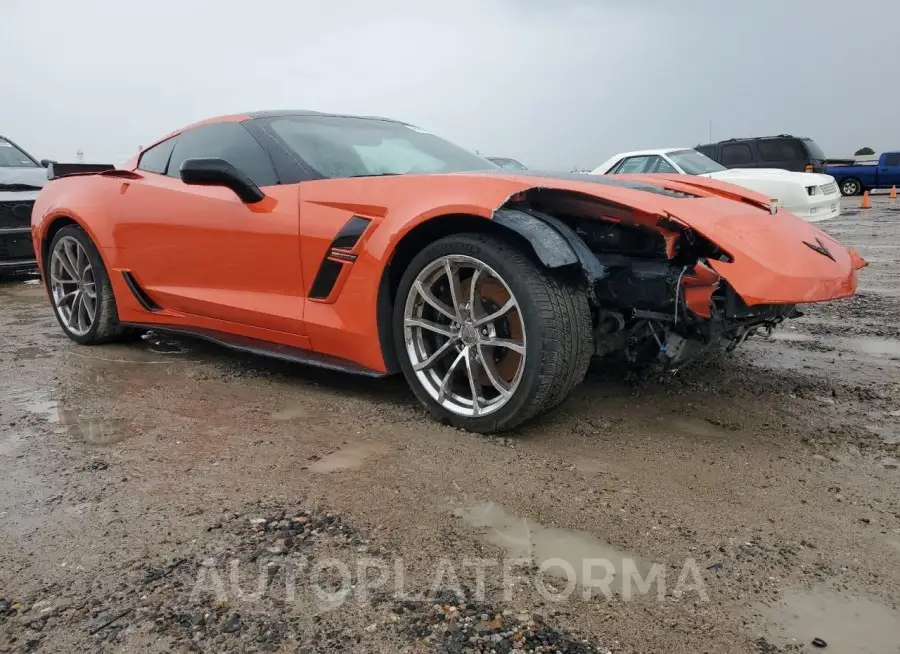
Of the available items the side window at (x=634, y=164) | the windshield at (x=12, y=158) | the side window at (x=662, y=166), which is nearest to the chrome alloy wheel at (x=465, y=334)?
the windshield at (x=12, y=158)

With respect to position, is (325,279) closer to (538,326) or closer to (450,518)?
(538,326)

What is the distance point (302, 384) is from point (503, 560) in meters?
1.88

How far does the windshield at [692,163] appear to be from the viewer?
9.69m

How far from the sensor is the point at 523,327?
8.47 feet

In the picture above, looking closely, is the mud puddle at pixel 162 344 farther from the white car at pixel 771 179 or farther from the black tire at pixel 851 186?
the black tire at pixel 851 186

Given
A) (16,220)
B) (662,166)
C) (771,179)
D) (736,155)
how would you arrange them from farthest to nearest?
(736,155) → (662,166) → (771,179) → (16,220)

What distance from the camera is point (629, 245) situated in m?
2.71

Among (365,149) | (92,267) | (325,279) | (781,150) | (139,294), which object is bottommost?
(139,294)

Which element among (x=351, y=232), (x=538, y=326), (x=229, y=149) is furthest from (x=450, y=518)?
(x=229, y=149)

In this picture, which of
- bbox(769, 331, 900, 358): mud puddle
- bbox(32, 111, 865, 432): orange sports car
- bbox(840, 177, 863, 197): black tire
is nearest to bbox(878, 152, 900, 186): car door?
bbox(840, 177, 863, 197): black tire

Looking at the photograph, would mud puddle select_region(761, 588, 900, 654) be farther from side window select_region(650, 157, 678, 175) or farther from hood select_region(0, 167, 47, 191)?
side window select_region(650, 157, 678, 175)

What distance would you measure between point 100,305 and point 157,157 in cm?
96

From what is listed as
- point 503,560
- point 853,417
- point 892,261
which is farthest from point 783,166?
point 503,560

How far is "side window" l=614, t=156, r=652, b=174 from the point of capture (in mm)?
9961
